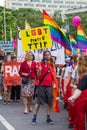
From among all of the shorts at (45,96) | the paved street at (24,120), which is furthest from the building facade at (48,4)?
the shorts at (45,96)

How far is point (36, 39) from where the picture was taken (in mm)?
13227

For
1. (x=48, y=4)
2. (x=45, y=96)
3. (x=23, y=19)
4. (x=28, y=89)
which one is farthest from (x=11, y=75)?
(x=48, y=4)

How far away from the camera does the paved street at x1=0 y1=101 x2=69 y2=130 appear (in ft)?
31.7

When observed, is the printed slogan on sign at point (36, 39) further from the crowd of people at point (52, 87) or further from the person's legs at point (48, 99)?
the person's legs at point (48, 99)

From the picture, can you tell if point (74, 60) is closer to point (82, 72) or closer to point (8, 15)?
point (82, 72)

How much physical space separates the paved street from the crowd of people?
0.18m

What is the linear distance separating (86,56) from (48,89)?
109 inches

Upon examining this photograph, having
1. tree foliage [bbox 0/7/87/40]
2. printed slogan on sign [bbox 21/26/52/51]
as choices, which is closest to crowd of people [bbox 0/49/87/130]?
printed slogan on sign [bbox 21/26/52/51]

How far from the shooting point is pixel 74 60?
9953 mm

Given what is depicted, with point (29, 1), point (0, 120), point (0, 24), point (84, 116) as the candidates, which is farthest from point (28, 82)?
point (29, 1)

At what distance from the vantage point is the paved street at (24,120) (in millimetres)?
9656

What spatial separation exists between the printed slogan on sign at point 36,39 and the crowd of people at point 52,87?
4.26ft

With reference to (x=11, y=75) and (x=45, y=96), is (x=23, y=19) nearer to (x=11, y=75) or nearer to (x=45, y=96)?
(x=11, y=75)

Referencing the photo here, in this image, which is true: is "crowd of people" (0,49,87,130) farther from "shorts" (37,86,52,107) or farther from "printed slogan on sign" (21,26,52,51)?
"printed slogan on sign" (21,26,52,51)
